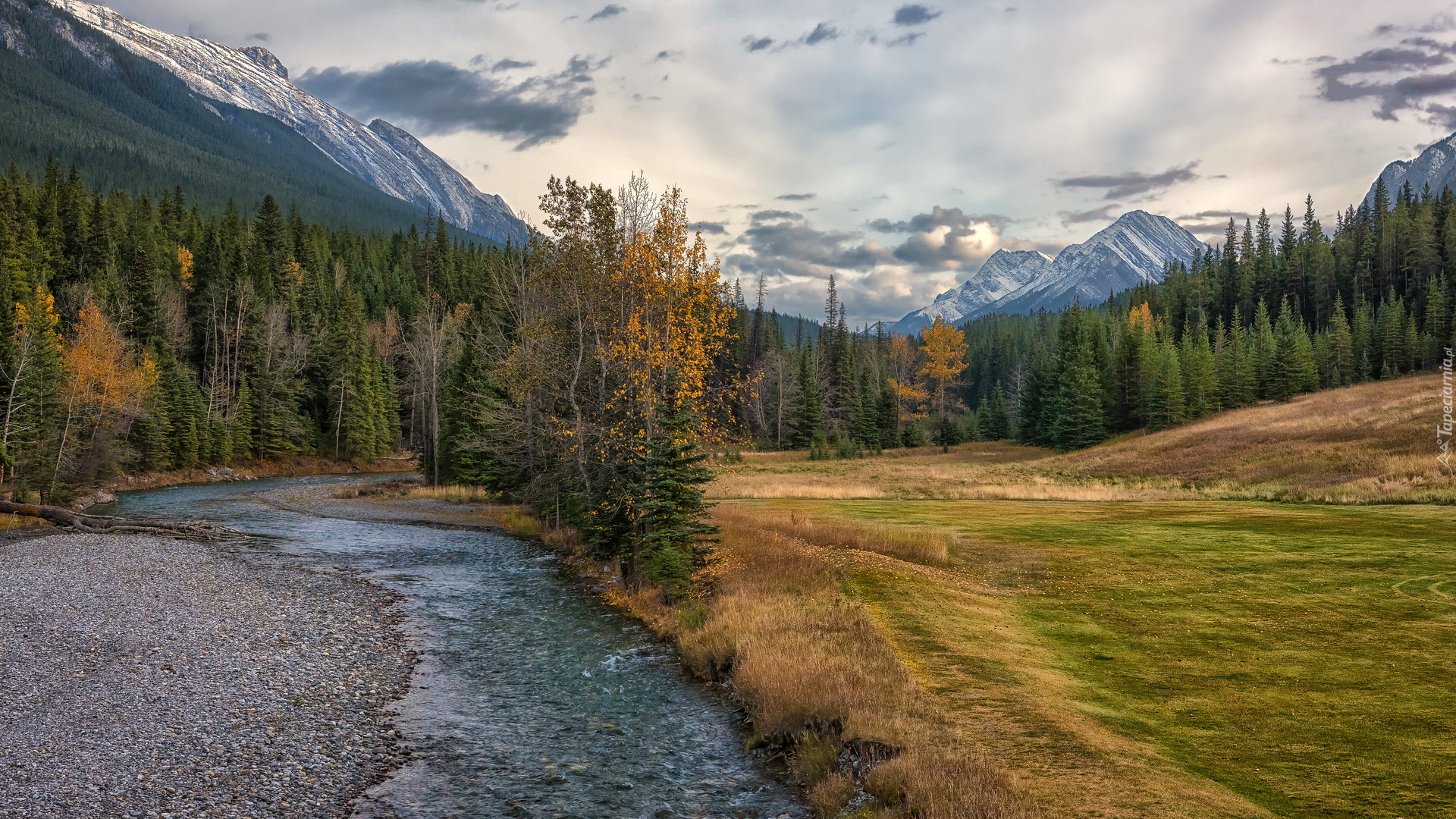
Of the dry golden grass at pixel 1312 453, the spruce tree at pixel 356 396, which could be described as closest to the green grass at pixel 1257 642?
the dry golden grass at pixel 1312 453

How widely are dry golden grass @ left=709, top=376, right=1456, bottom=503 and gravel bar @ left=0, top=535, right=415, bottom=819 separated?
2635 cm

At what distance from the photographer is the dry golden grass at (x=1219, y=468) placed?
38.5m

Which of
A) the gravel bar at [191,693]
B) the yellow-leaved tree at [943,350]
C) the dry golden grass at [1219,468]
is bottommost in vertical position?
the gravel bar at [191,693]

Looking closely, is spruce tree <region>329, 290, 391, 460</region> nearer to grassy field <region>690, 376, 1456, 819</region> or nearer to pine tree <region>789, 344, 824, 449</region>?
pine tree <region>789, 344, 824, 449</region>

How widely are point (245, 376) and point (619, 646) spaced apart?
251 feet

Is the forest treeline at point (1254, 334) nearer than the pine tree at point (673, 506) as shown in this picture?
No

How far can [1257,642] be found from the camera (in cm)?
1411

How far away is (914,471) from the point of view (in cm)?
6631

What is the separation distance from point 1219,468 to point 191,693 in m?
57.7

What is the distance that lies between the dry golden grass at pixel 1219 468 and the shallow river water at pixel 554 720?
22.0 m

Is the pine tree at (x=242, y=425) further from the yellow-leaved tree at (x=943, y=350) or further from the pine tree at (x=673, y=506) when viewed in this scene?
the yellow-leaved tree at (x=943, y=350)

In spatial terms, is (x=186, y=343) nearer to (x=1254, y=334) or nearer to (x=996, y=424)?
(x=996, y=424)

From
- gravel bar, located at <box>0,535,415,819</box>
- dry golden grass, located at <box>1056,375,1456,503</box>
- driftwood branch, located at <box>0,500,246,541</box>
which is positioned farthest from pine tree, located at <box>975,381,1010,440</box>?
gravel bar, located at <box>0,535,415,819</box>

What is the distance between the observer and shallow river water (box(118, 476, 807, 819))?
1095 cm
